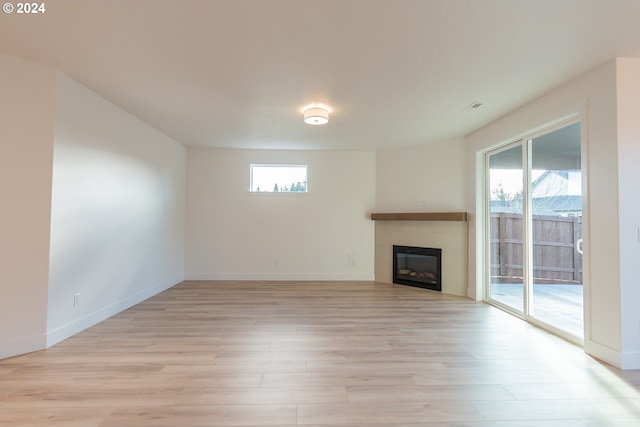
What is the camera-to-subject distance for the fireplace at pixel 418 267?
179 inches

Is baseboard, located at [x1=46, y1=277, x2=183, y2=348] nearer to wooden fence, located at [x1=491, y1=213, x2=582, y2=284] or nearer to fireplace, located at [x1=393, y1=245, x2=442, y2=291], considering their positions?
fireplace, located at [x1=393, y1=245, x2=442, y2=291]

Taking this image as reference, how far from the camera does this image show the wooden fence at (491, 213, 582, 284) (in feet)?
8.81

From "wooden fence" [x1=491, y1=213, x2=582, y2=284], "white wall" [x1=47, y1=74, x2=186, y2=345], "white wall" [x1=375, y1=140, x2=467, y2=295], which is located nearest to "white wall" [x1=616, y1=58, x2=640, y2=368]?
Result: "wooden fence" [x1=491, y1=213, x2=582, y2=284]

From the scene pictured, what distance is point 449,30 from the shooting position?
184cm

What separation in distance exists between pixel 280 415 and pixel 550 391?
176cm

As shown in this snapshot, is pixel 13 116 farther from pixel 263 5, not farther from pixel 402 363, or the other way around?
pixel 402 363

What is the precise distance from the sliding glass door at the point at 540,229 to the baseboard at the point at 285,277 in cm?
217

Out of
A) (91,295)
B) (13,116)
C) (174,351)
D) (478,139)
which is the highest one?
(478,139)

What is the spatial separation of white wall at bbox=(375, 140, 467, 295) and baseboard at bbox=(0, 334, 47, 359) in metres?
4.48

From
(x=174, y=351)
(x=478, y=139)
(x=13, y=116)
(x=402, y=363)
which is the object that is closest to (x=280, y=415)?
(x=402, y=363)

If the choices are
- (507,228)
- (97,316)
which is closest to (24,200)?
(97,316)

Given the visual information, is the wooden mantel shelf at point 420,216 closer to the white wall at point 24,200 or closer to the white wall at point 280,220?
the white wall at point 280,220

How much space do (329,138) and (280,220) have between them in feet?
5.88

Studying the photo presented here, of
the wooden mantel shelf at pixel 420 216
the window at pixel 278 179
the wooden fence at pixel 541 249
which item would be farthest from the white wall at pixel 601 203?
the window at pixel 278 179
